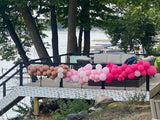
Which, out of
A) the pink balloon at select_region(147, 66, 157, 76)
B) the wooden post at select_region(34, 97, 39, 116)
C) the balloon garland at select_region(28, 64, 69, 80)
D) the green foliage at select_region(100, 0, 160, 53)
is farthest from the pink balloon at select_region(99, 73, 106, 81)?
the green foliage at select_region(100, 0, 160, 53)

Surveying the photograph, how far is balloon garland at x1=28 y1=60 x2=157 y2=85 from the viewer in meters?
11.5

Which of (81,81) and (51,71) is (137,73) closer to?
(81,81)

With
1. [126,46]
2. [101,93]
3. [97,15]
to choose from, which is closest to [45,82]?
[101,93]

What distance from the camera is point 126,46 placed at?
32719mm

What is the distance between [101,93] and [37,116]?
281 centimetres

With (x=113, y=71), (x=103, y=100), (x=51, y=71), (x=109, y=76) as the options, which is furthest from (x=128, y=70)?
(x=51, y=71)

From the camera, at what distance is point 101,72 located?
11.9 meters

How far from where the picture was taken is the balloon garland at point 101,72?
1150cm

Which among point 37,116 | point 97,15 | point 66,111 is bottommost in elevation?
point 37,116

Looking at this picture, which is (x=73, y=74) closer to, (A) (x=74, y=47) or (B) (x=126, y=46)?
(A) (x=74, y=47)

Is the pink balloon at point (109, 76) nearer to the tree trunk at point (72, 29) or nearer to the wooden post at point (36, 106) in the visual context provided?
the wooden post at point (36, 106)

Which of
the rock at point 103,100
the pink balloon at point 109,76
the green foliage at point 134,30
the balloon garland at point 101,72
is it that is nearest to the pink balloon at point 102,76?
the balloon garland at point 101,72

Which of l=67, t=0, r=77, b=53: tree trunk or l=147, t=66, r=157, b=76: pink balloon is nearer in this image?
l=147, t=66, r=157, b=76: pink balloon

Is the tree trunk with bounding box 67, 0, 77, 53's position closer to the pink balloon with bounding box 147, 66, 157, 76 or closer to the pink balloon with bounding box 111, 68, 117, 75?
the pink balloon with bounding box 111, 68, 117, 75
